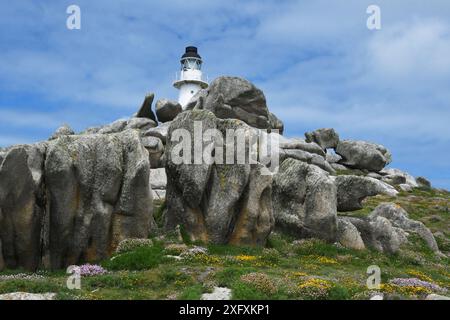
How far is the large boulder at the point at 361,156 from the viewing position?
105500mm

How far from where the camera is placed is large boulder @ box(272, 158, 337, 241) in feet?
135

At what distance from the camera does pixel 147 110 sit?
89875mm

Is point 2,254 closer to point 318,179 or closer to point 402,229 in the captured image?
point 318,179

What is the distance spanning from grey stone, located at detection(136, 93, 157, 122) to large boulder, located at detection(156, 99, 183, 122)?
1.25 meters

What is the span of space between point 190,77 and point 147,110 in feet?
109

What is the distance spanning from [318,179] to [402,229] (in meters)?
15.4

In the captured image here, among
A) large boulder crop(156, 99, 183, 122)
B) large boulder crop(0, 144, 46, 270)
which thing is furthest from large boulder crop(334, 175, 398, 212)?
large boulder crop(156, 99, 183, 122)

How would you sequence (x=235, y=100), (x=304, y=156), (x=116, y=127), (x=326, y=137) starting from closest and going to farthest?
(x=235, y=100) → (x=304, y=156) → (x=116, y=127) → (x=326, y=137)

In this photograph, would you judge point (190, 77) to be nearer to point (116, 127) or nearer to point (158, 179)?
point (116, 127)

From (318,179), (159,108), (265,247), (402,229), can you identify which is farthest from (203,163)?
(159,108)

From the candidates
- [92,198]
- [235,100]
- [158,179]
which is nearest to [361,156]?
[235,100]

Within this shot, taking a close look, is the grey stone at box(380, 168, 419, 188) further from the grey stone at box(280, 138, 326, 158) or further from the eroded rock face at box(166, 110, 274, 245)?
the eroded rock face at box(166, 110, 274, 245)

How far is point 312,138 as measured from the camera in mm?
109688
